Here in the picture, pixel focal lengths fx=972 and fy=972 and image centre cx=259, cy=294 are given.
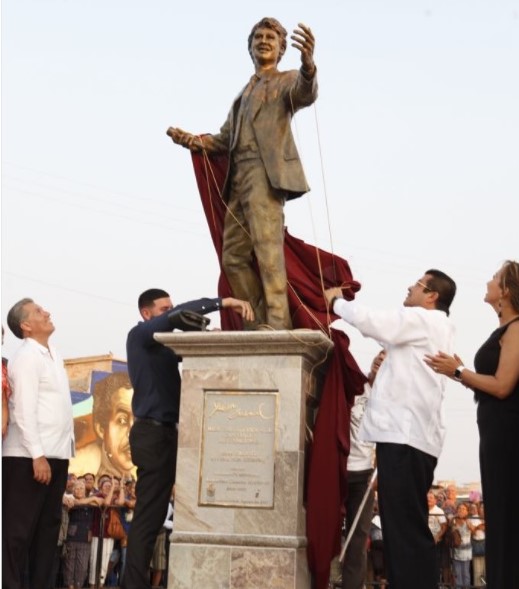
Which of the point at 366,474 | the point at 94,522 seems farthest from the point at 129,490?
the point at 366,474

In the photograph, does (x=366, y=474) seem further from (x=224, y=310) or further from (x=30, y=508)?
(x=30, y=508)

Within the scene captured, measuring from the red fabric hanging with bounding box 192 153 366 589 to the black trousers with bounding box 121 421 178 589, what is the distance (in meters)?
0.93

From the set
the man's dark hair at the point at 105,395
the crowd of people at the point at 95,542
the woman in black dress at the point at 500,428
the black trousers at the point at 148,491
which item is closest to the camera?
the woman in black dress at the point at 500,428

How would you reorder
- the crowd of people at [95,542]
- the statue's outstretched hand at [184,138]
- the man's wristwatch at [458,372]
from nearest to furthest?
the man's wristwatch at [458,372] < the statue's outstretched hand at [184,138] < the crowd of people at [95,542]

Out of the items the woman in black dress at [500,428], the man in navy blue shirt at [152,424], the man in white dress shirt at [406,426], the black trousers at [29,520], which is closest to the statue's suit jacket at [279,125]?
the man in navy blue shirt at [152,424]

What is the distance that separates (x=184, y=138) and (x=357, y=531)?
3.01 metres

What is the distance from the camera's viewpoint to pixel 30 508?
249 inches

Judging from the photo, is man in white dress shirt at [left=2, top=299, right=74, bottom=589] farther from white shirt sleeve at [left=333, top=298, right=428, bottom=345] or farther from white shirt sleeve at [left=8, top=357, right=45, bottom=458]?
white shirt sleeve at [left=333, top=298, right=428, bottom=345]

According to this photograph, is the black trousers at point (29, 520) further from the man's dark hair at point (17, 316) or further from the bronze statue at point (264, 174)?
the bronze statue at point (264, 174)

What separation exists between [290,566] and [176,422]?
1252mm

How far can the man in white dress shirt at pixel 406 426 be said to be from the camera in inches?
217

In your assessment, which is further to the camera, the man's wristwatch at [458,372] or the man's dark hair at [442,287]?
the man's dark hair at [442,287]

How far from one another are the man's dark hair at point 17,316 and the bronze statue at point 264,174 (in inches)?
57.6

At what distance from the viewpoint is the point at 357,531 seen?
21.9ft
